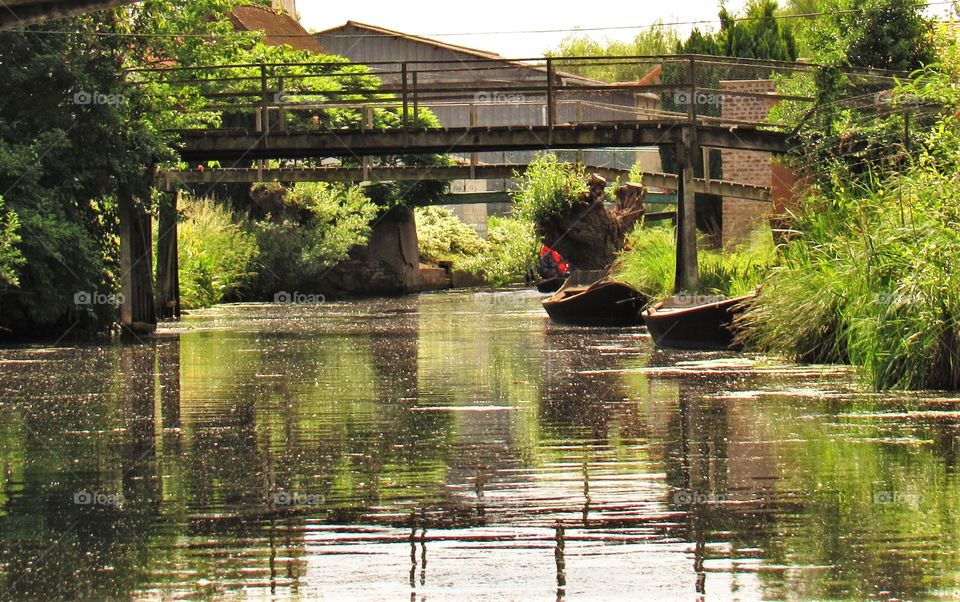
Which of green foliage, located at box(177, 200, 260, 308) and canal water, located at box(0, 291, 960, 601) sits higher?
green foliage, located at box(177, 200, 260, 308)

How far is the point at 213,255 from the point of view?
4069cm

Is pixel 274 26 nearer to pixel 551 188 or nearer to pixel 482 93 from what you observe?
pixel 551 188

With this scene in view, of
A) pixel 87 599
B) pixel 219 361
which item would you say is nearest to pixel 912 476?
pixel 87 599

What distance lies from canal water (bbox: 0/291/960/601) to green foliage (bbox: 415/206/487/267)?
119ft

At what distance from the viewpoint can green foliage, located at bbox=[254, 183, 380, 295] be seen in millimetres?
44656

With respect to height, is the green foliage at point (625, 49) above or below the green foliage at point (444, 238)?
above

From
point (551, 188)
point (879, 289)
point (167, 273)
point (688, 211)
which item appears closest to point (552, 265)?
point (551, 188)

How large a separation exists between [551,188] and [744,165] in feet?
19.4

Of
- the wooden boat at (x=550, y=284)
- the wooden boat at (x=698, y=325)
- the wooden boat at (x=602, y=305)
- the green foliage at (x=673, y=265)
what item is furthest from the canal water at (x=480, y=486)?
the wooden boat at (x=550, y=284)

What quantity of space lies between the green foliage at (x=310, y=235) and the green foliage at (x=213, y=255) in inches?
31.4

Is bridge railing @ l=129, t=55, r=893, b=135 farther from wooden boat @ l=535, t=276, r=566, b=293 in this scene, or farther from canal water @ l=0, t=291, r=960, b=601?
canal water @ l=0, t=291, r=960, b=601

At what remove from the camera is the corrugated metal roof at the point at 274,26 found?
53.7 metres

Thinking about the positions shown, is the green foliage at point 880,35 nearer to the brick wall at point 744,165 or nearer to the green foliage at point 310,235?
the brick wall at point 744,165

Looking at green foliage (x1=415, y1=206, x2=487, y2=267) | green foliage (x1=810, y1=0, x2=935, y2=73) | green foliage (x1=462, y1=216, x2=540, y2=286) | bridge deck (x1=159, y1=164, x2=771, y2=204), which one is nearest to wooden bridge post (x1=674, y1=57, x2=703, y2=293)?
green foliage (x1=810, y1=0, x2=935, y2=73)
